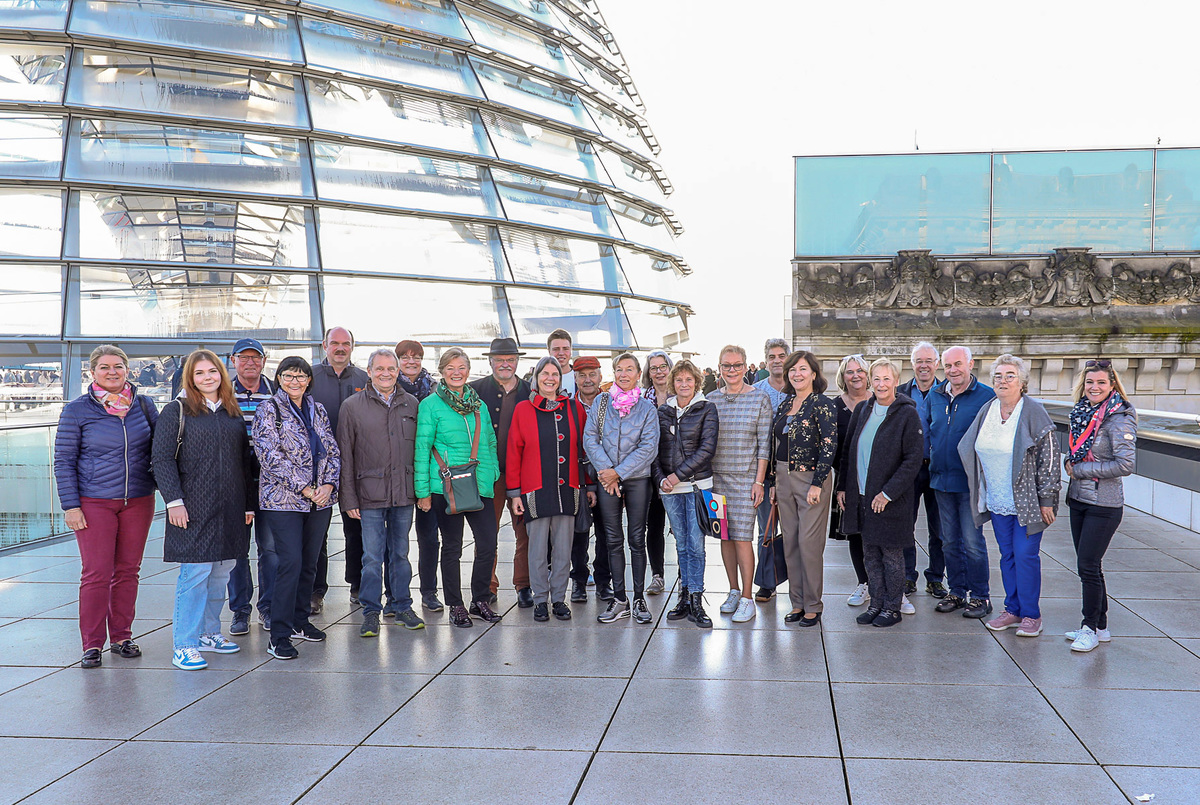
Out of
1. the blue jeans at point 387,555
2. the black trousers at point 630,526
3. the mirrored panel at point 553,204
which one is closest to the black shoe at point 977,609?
the black trousers at point 630,526

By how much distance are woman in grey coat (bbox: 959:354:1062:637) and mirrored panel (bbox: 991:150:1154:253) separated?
8846 mm

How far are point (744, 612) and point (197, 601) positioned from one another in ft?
12.3

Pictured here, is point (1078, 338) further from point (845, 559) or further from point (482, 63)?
point (482, 63)

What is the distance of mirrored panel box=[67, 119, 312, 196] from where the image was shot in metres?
10.3

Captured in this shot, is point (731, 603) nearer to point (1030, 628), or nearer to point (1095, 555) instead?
point (1030, 628)

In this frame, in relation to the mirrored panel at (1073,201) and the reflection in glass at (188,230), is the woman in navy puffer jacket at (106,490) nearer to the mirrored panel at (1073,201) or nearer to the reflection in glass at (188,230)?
the reflection in glass at (188,230)

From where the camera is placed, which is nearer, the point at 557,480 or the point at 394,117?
the point at 557,480

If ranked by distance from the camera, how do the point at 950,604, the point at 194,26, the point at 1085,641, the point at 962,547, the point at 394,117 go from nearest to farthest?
the point at 1085,641
the point at 950,604
the point at 962,547
the point at 194,26
the point at 394,117

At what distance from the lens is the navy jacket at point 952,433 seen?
243 inches

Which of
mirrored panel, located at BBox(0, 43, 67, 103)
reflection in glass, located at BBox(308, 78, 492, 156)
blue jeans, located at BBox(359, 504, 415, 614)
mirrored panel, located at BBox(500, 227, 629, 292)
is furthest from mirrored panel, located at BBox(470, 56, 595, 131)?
blue jeans, located at BBox(359, 504, 415, 614)

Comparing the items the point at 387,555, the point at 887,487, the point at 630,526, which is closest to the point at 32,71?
the point at 387,555

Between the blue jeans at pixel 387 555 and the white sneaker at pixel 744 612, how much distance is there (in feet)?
7.99

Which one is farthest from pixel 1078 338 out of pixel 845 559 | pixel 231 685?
pixel 231 685

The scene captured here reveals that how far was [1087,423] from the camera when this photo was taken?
5355 mm
